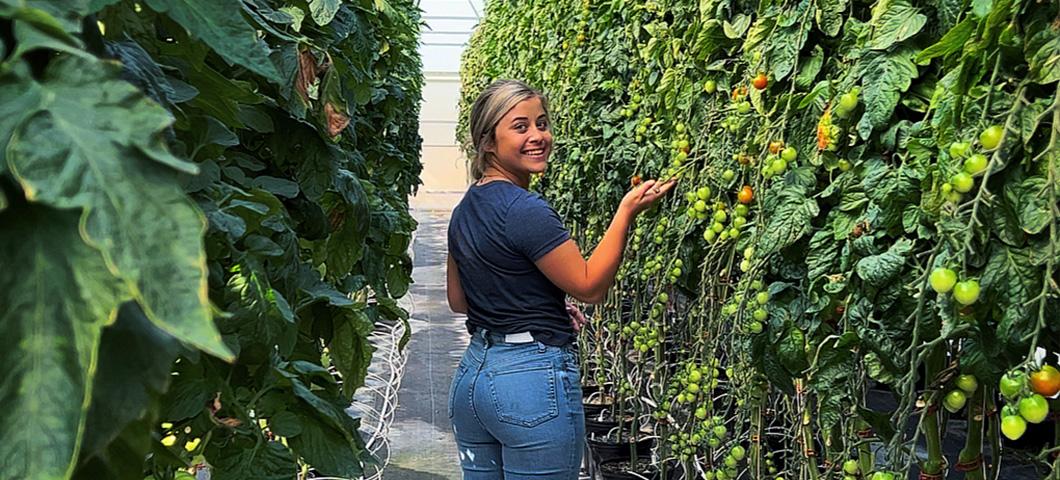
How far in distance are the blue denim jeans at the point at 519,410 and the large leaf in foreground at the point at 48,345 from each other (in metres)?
1.83

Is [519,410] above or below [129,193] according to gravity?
below

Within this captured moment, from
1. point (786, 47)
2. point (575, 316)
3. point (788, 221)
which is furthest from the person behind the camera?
point (575, 316)

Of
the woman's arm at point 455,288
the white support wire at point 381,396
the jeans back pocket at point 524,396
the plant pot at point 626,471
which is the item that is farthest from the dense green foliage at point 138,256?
the white support wire at point 381,396

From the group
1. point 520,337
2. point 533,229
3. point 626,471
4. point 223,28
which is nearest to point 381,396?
point 626,471

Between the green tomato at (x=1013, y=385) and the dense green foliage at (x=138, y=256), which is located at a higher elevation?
the dense green foliage at (x=138, y=256)

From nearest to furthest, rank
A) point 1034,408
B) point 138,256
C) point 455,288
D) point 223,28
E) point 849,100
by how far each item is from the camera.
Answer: point 138,256, point 223,28, point 1034,408, point 849,100, point 455,288

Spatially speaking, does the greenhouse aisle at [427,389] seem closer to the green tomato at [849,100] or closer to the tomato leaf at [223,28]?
the green tomato at [849,100]

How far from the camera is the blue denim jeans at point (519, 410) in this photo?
217cm

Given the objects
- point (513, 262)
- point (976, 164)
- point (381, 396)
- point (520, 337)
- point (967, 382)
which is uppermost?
point (976, 164)

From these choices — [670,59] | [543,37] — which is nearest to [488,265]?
[670,59]

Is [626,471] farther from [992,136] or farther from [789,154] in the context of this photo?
[992,136]

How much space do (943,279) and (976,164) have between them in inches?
4.3

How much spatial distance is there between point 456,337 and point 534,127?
4077 mm

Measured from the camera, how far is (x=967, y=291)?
0.95 meters
